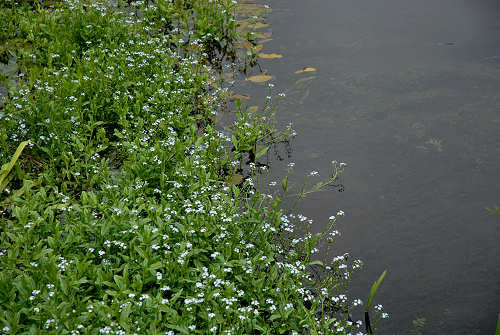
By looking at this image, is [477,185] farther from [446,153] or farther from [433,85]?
[433,85]

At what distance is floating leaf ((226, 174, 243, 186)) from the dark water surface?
1.66 feet

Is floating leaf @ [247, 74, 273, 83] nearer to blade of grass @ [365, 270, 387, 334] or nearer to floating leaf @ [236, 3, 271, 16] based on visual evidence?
floating leaf @ [236, 3, 271, 16]

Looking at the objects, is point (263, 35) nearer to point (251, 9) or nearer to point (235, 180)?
point (251, 9)

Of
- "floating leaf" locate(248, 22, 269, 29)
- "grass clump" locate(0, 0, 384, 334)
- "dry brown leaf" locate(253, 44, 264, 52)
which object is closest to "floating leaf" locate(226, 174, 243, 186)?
"grass clump" locate(0, 0, 384, 334)

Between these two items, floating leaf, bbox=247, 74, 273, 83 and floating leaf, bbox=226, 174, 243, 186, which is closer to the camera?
A: floating leaf, bbox=226, 174, 243, 186

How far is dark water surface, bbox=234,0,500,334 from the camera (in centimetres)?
439

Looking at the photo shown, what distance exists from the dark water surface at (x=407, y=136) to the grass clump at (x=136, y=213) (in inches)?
20.0

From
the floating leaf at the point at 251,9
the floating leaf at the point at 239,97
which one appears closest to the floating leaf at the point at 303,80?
the floating leaf at the point at 239,97

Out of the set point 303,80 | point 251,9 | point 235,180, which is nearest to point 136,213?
point 235,180

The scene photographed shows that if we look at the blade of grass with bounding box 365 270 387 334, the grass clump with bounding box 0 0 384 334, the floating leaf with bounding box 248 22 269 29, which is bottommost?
the blade of grass with bounding box 365 270 387 334

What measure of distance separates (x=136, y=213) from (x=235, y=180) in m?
1.41

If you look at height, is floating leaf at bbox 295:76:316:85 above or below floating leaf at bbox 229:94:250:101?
above

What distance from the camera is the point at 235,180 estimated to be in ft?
17.9

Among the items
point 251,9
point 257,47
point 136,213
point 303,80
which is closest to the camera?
point 136,213
